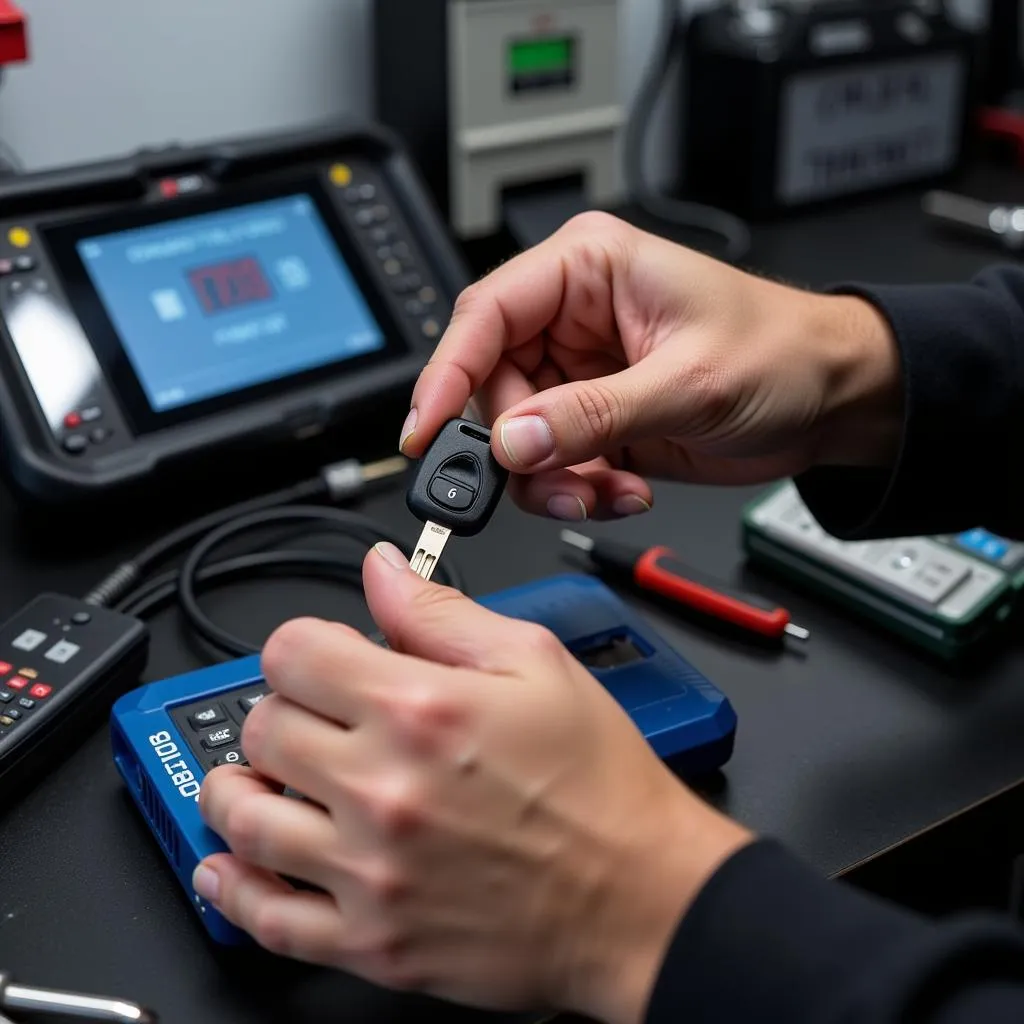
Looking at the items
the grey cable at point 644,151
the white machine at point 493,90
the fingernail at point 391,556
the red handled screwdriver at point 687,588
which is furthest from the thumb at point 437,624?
the grey cable at point 644,151

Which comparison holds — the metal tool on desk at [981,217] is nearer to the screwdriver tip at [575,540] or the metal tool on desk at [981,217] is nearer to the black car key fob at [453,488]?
the screwdriver tip at [575,540]

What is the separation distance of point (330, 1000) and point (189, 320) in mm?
410

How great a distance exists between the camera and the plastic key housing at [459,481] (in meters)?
0.54

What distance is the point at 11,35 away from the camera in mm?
684

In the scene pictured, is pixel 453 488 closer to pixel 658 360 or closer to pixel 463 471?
pixel 463 471

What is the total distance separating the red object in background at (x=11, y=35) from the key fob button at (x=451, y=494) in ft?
1.19

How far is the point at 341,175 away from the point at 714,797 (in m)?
0.47

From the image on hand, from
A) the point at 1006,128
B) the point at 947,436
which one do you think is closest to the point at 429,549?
the point at 947,436

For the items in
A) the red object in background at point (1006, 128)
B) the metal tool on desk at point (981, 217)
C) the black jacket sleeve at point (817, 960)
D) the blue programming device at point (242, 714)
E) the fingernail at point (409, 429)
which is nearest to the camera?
the black jacket sleeve at point (817, 960)

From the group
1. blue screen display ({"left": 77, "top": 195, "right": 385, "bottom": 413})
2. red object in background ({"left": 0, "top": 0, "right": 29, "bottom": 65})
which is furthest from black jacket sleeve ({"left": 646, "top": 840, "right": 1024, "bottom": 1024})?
red object in background ({"left": 0, "top": 0, "right": 29, "bottom": 65})

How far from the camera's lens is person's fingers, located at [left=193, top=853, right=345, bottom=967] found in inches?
16.0

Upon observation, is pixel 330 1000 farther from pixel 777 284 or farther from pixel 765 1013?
pixel 777 284

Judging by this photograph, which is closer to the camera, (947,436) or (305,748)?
(305,748)

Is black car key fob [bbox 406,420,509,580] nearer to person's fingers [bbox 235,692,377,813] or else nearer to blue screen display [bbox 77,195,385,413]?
person's fingers [bbox 235,692,377,813]
